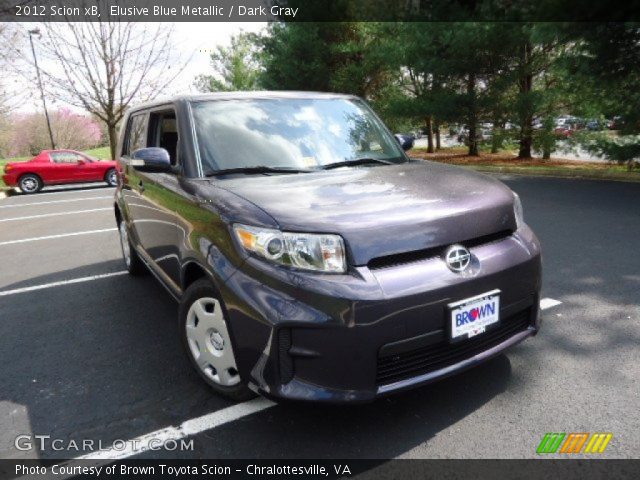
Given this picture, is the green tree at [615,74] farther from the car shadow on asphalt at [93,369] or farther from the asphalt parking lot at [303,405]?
the car shadow on asphalt at [93,369]

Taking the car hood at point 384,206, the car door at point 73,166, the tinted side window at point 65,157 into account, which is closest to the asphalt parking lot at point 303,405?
the car hood at point 384,206

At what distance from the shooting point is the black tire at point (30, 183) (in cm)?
1488

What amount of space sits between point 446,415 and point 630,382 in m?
1.14

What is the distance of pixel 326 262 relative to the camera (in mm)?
2061

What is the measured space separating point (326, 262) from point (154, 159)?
151 centimetres

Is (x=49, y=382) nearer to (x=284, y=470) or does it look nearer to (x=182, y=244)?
(x=182, y=244)

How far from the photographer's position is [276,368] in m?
2.05

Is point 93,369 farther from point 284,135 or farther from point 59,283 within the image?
point 59,283

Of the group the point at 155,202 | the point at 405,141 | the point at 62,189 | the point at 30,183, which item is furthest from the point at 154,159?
the point at 62,189

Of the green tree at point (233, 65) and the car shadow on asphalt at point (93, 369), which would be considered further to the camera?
the green tree at point (233, 65)

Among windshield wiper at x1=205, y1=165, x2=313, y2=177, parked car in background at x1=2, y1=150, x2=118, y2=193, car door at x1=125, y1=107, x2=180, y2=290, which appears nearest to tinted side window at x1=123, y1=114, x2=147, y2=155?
car door at x1=125, y1=107, x2=180, y2=290

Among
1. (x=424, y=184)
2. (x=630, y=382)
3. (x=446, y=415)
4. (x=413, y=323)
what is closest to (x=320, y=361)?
(x=413, y=323)

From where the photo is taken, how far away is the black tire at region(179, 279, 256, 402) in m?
2.39

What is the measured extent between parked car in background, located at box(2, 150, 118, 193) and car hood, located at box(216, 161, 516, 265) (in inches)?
554
